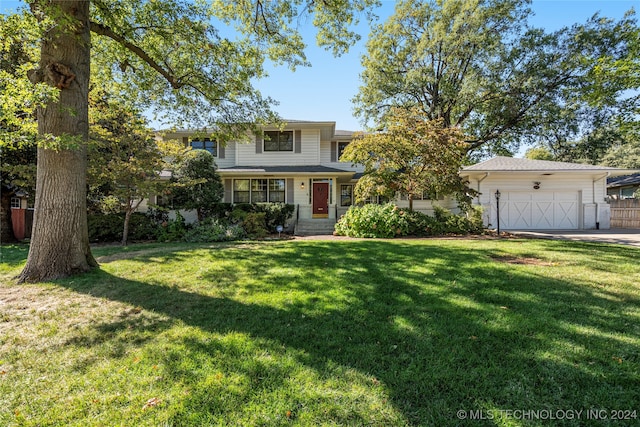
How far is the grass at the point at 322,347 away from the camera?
2018 millimetres

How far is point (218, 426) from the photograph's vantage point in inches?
72.5

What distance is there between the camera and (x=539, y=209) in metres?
14.6

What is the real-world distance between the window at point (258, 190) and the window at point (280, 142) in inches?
78.4

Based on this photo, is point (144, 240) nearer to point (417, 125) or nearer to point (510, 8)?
point (417, 125)

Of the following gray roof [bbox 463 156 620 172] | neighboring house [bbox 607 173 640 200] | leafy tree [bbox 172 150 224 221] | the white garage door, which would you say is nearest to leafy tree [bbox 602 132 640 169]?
neighboring house [bbox 607 173 640 200]

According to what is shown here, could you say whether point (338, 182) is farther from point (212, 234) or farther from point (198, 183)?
point (212, 234)

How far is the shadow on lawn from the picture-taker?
2152 mm

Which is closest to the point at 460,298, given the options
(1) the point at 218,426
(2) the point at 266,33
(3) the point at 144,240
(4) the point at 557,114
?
(1) the point at 218,426

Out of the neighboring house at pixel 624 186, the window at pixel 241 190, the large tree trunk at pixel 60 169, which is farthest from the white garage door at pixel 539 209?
the large tree trunk at pixel 60 169

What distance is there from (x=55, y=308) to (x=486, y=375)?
5.08 m

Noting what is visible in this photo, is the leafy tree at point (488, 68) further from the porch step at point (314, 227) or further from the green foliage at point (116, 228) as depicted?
the green foliage at point (116, 228)

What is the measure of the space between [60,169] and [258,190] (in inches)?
437

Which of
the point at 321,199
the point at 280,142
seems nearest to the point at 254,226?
the point at 321,199

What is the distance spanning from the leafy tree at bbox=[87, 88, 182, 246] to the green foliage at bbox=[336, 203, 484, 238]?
708 cm
